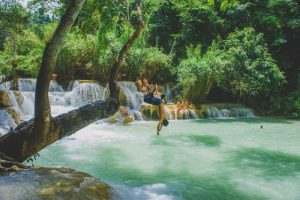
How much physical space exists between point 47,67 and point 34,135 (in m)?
0.86

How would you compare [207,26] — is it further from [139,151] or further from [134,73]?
[139,151]

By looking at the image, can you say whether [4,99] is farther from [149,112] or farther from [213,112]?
[213,112]

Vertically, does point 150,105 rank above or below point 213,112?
above

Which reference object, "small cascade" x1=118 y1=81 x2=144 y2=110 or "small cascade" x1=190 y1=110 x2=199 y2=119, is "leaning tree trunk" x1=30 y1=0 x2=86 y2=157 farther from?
"small cascade" x1=190 y1=110 x2=199 y2=119

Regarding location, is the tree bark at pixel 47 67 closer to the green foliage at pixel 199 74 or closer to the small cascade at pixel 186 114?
the small cascade at pixel 186 114

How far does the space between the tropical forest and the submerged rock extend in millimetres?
25

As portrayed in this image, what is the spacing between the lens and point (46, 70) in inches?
175

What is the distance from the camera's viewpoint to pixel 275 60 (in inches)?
863

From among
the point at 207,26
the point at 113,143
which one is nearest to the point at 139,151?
the point at 113,143

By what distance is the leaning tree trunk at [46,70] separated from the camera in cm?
439

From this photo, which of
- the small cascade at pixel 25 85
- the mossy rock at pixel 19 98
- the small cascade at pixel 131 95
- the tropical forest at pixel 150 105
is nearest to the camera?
the tropical forest at pixel 150 105

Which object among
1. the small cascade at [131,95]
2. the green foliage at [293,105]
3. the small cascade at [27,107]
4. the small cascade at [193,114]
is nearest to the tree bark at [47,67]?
the small cascade at [27,107]

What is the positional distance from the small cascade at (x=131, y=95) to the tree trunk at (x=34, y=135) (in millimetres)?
12837

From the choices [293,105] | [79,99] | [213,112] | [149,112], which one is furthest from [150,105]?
[293,105]
